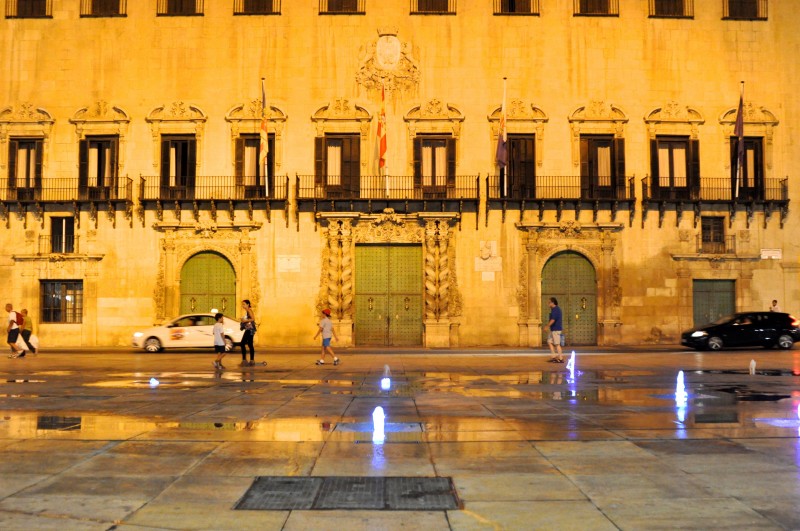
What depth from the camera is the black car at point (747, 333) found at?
30.2 meters

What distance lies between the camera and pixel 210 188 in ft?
112

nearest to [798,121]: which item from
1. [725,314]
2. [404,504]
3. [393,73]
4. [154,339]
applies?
[725,314]

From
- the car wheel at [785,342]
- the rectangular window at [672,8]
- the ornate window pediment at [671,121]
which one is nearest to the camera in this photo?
the car wheel at [785,342]

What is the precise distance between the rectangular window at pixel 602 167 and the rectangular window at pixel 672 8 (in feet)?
19.3

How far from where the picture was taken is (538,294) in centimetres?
3366

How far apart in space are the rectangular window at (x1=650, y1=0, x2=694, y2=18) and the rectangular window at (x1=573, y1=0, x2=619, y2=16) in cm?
167

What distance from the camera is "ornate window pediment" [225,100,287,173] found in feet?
112

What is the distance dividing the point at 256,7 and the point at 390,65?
249 inches

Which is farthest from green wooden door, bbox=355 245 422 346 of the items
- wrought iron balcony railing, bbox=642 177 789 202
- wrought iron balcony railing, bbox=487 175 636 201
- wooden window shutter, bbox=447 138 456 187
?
wrought iron balcony railing, bbox=642 177 789 202

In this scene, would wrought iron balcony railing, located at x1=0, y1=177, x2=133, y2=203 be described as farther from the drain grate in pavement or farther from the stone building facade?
the drain grate in pavement

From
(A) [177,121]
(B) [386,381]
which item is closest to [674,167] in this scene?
(A) [177,121]

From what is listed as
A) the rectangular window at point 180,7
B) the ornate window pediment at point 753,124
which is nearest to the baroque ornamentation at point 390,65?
the rectangular window at point 180,7

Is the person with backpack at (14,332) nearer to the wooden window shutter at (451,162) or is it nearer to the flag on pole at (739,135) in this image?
the wooden window shutter at (451,162)

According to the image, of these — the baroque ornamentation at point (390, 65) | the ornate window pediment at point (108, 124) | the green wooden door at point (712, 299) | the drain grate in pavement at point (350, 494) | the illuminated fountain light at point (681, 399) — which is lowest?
the illuminated fountain light at point (681, 399)
